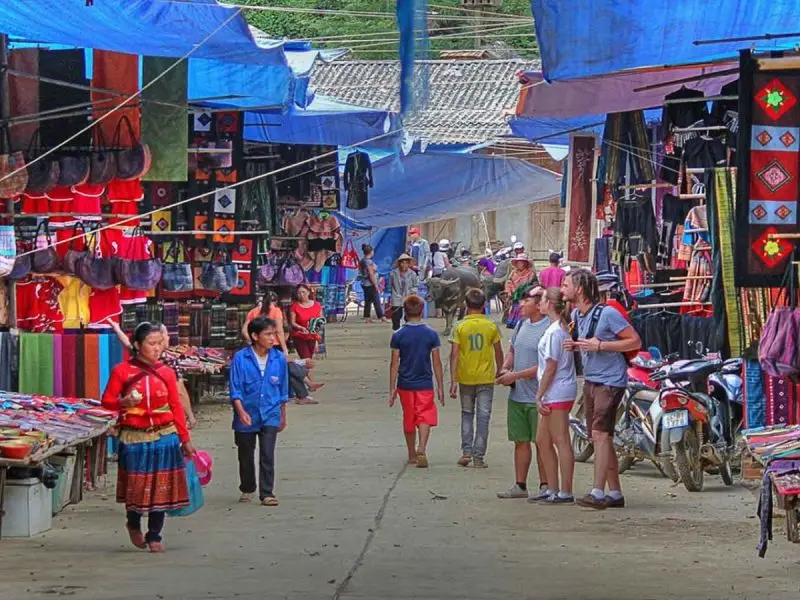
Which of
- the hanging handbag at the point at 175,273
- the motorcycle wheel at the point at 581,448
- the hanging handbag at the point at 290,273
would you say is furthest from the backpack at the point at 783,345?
the hanging handbag at the point at 290,273

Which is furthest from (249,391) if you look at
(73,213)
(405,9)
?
(405,9)

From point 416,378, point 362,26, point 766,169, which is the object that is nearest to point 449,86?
point 362,26

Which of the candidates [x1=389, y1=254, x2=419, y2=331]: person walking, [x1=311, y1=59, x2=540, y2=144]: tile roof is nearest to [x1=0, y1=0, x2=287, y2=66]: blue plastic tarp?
[x1=389, y1=254, x2=419, y2=331]: person walking

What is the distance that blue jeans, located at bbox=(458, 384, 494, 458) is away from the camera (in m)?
13.9

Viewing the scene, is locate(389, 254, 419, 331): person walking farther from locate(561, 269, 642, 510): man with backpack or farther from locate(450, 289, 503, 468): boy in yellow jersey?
locate(561, 269, 642, 510): man with backpack

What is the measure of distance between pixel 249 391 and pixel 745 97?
13.8ft

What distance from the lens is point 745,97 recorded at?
10484mm

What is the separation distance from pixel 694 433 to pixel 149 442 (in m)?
4.73

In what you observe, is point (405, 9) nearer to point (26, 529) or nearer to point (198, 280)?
point (26, 529)

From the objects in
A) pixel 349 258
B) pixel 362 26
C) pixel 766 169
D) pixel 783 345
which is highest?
pixel 362 26

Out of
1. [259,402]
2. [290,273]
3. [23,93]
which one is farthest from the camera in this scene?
[290,273]

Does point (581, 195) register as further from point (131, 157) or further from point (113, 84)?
point (113, 84)

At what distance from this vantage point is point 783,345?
A: 1039 cm

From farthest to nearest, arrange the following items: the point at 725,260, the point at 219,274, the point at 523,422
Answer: the point at 219,274, the point at 725,260, the point at 523,422
